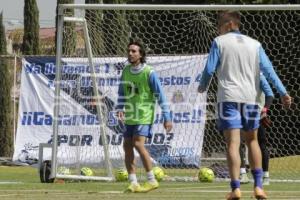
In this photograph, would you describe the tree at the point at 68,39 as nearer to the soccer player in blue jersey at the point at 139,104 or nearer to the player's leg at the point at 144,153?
the soccer player in blue jersey at the point at 139,104

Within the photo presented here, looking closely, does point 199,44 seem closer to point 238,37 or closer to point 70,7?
point 70,7

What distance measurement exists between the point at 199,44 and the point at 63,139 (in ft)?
11.9

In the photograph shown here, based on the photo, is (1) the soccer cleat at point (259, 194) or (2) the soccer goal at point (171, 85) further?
(2) the soccer goal at point (171, 85)

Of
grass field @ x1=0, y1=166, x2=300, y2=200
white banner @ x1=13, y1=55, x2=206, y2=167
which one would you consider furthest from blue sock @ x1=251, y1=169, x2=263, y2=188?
white banner @ x1=13, y1=55, x2=206, y2=167

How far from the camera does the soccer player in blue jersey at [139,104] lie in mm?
13305

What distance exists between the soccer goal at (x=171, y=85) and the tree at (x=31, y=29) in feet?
60.2

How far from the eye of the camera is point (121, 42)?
67.7 ft

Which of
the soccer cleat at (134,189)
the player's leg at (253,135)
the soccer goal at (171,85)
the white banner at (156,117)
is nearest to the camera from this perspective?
the player's leg at (253,135)

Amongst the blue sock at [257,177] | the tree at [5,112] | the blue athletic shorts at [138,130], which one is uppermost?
the blue athletic shorts at [138,130]

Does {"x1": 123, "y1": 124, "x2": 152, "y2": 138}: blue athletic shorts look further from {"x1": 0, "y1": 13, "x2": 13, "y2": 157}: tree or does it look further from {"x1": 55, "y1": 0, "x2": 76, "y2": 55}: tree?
{"x1": 0, "y1": 13, "x2": 13, "y2": 157}: tree

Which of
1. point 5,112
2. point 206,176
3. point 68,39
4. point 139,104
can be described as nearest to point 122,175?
point 206,176

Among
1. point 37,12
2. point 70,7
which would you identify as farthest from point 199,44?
point 37,12

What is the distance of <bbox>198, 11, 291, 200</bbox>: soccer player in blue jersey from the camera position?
10430 mm

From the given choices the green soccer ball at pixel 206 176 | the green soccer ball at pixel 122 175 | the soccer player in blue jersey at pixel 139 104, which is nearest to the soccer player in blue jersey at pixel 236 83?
the soccer player in blue jersey at pixel 139 104
